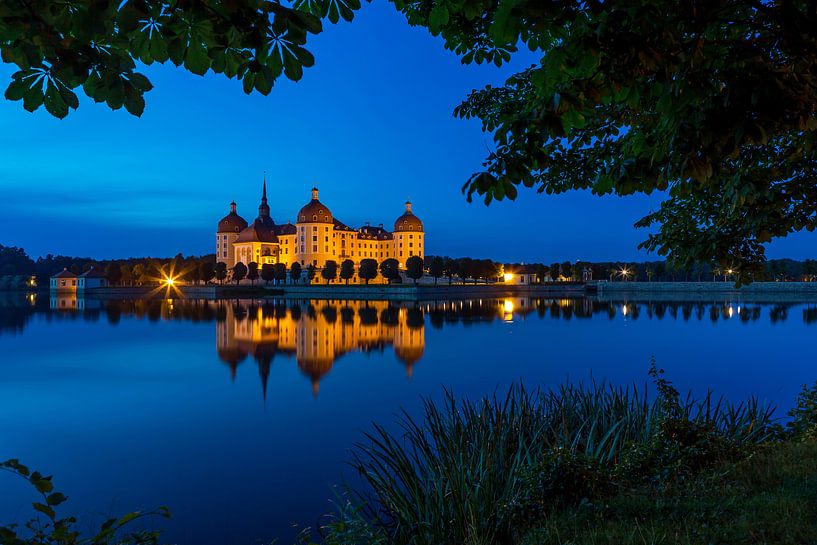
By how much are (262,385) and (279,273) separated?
9192 cm

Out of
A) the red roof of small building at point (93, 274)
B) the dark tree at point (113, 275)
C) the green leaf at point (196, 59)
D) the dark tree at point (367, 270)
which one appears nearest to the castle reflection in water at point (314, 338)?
the green leaf at point (196, 59)

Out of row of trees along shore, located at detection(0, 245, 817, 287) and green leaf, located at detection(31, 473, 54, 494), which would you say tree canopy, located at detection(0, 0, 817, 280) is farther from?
row of trees along shore, located at detection(0, 245, 817, 287)

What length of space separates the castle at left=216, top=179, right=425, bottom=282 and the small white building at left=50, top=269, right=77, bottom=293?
31.1m

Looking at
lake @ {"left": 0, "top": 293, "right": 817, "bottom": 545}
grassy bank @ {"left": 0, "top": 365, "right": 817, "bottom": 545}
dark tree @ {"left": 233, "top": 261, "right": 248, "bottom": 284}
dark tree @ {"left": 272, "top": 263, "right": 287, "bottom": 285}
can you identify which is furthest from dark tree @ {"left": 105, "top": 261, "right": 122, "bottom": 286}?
grassy bank @ {"left": 0, "top": 365, "right": 817, "bottom": 545}

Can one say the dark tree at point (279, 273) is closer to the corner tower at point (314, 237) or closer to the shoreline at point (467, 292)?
the corner tower at point (314, 237)

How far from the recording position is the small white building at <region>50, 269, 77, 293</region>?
10981cm

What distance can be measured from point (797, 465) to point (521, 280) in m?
132

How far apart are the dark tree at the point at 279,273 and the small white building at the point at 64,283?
134ft

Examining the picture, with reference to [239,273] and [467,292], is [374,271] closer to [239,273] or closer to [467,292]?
[467,292]

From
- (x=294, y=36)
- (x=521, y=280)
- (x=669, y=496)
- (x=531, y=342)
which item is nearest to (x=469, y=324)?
(x=531, y=342)

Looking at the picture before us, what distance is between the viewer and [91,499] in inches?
369

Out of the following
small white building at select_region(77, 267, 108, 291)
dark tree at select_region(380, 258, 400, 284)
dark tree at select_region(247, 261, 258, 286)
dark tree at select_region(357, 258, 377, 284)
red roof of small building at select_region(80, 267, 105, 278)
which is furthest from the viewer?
red roof of small building at select_region(80, 267, 105, 278)

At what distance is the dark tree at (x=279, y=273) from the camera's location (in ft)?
354

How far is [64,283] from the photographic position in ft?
363
